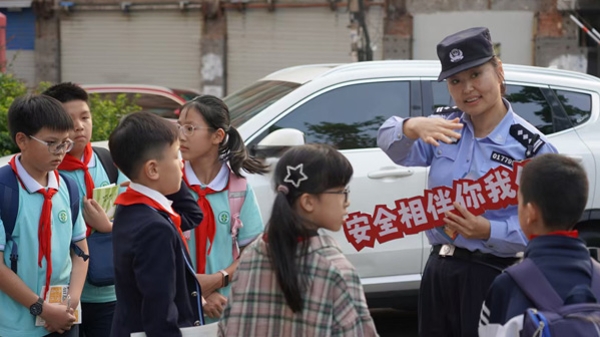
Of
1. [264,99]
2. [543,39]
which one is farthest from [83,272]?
[543,39]

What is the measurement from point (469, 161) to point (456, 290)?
0.53 m

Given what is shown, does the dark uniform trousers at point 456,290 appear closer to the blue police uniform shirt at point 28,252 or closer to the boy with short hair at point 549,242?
the boy with short hair at point 549,242

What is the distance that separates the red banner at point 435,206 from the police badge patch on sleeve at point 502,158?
0.15ft

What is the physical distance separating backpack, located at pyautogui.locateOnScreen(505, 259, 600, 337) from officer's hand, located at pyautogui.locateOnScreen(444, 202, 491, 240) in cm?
72

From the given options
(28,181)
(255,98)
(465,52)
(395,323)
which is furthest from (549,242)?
(395,323)

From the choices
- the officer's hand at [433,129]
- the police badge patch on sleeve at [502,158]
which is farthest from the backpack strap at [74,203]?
the police badge patch on sleeve at [502,158]

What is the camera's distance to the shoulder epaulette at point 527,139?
145 inches

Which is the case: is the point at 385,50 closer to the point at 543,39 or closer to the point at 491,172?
Answer: the point at 543,39

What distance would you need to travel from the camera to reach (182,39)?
24.1 m

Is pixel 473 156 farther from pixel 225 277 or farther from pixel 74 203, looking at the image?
pixel 74 203

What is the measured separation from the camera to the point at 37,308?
382 cm

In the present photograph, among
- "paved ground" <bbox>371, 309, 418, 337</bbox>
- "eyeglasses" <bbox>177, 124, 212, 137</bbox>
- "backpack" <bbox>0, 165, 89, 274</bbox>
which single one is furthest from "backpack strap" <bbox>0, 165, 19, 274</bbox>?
"paved ground" <bbox>371, 309, 418, 337</bbox>

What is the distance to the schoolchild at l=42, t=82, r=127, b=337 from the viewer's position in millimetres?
4230

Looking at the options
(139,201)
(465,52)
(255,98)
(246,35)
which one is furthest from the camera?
(246,35)
